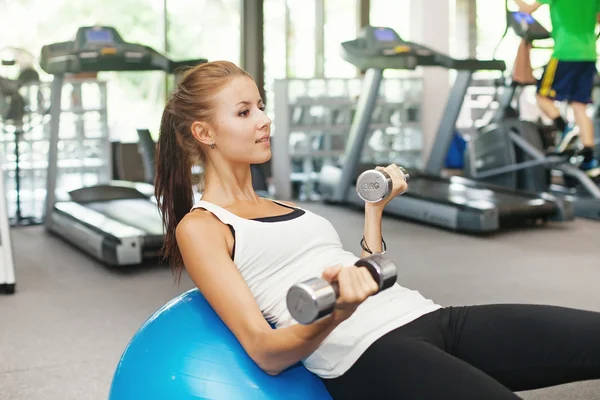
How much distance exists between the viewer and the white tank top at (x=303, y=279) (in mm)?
1402

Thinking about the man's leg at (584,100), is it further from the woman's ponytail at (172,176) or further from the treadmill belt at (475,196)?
the woman's ponytail at (172,176)

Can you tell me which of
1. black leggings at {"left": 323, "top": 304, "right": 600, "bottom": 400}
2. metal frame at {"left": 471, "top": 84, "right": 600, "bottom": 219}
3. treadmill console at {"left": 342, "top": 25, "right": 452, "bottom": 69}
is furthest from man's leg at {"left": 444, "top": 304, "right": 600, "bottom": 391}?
metal frame at {"left": 471, "top": 84, "right": 600, "bottom": 219}

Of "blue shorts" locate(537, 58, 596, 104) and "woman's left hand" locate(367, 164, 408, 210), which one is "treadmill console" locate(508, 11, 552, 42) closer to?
"blue shorts" locate(537, 58, 596, 104)

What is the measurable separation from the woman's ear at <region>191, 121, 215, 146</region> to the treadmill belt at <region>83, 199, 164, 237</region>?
250 cm

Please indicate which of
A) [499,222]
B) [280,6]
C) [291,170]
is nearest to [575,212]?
[499,222]

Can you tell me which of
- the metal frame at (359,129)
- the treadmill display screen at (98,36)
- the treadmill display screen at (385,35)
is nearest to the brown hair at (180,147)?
the treadmill display screen at (98,36)

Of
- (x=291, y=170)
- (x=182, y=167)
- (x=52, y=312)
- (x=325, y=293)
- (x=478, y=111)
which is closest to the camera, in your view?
(x=325, y=293)

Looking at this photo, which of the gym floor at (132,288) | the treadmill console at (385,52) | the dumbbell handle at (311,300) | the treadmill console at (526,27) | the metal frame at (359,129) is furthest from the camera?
the treadmill console at (526,27)

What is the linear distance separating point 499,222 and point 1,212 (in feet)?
9.73

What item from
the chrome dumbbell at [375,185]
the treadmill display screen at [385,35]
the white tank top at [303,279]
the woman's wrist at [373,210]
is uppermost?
the treadmill display screen at [385,35]

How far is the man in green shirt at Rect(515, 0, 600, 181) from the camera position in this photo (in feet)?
17.5

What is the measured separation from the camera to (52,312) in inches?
126

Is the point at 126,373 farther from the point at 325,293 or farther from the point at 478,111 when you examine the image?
the point at 478,111

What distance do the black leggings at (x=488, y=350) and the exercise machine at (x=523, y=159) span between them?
4.35m
